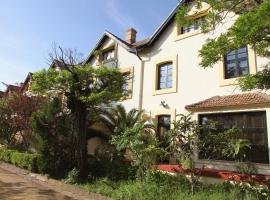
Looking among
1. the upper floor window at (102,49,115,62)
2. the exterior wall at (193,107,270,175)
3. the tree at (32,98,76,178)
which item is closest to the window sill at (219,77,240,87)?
the exterior wall at (193,107,270,175)

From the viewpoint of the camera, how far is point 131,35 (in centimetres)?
2169

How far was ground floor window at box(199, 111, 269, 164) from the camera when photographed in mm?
11523

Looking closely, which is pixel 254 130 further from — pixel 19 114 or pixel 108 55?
pixel 19 114

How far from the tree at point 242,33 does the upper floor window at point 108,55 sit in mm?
11298

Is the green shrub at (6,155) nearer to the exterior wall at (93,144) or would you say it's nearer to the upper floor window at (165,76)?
the exterior wall at (93,144)

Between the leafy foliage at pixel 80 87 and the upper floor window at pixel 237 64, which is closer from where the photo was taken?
the leafy foliage at pixel 80 87

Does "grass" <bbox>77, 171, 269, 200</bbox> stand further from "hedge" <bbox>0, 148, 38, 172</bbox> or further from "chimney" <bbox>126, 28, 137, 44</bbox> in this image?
"chimney" <bbox>126, 28, 137, 44</bbox>

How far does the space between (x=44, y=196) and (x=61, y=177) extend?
9.56ft

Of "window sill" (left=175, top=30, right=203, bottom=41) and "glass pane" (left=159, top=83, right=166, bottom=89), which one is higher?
"window sill" (left=175, top=30, right=203, bottom=41)

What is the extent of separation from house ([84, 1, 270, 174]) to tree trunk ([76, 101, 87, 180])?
4.38m

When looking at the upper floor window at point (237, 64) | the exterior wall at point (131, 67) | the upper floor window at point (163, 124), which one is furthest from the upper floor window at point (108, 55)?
the upper floor window at point (237, 64)

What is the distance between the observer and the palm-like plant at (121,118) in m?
15.5

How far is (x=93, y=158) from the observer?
14.1 m

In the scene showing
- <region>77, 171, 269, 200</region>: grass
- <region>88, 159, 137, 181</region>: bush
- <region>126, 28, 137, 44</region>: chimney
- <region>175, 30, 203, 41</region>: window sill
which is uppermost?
<region>126, 28, 137, 44</region>: chimney
